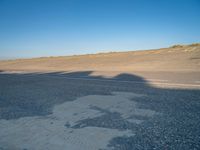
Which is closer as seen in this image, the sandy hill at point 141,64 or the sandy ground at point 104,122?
the sandy ground at point 104,122

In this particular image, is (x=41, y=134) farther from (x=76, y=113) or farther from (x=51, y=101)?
(x=51, y=101)

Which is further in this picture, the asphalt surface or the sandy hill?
the sandy hill

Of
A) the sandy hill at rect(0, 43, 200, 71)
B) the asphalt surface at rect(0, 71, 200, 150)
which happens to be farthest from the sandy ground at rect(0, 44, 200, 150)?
the sandy hill at rect(0, 43, 200, 71)

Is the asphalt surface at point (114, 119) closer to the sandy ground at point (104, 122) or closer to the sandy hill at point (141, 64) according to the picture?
the sandy ground at point (104, 122)

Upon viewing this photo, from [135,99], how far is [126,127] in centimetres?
244

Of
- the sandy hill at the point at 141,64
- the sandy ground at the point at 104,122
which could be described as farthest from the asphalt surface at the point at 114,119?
the sandy hill at the point at 141,64

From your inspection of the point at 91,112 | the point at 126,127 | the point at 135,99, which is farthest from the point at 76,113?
the point at 135,99

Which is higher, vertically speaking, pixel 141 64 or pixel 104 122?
pixel 141 64

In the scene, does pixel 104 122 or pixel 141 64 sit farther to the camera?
pixel 141 64

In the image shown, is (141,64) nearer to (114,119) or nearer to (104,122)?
(114,119)

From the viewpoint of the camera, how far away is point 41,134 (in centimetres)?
406

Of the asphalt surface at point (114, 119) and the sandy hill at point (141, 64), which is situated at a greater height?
the sandy hill at point (141, 64)

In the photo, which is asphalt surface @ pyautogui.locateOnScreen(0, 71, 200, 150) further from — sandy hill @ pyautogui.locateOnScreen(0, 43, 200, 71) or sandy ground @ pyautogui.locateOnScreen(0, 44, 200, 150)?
sandy hill @ pyautogui.locateOnScreen(0, 43, 200, 71)

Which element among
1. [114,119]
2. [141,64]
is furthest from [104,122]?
[141,64]
